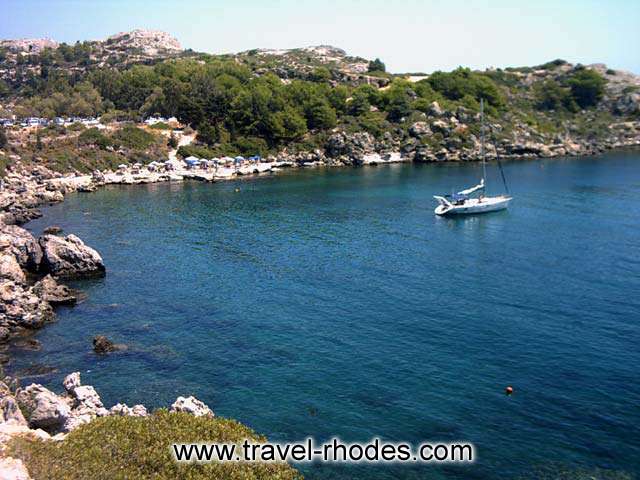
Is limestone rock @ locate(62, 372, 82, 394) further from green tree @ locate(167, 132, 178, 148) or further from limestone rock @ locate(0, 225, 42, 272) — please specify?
green tree @ locate(167, 132, 178, 148)

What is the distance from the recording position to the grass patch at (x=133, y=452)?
24.2 m

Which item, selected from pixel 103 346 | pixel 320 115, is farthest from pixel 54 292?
pixel 320 115

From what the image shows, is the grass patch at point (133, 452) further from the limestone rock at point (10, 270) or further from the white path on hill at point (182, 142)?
the white path on hill at point (182, 142)

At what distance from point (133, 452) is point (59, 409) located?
11227 millimetres

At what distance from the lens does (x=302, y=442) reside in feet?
116

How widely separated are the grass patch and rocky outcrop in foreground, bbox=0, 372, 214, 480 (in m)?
3.83

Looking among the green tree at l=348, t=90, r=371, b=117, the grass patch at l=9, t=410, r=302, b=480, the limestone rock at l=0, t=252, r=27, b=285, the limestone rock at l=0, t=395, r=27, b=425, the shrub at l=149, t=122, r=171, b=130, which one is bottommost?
the limestone rock at l=0, t=395, r=27, b=425

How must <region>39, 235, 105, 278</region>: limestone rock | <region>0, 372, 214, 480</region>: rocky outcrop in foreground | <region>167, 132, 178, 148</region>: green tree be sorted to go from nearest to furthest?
<region>0, 372, 214, 480</region>: rocky outcrop in foreground → <region>39, 235, 105, 278</region>: limestone rock → <region>167, 132, 178, 148</region>: green tree

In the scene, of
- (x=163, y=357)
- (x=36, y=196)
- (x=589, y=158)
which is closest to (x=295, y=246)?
(x=163, y=357)

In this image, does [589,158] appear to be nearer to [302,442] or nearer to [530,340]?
[530,340]

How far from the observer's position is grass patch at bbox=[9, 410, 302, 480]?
2423 centimetres

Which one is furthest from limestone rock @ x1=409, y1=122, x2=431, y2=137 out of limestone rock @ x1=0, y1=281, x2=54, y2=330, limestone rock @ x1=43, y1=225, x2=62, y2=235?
limestone rock @ x1=0, y1=281, x2=54, y2=330

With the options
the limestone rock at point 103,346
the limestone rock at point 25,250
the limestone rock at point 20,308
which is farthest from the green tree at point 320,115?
the limestone rock at point 103,346

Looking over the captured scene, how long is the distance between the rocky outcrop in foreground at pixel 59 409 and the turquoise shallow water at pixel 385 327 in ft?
12.3
